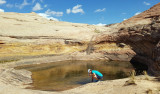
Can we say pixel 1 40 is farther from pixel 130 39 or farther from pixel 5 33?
pixel 130 39

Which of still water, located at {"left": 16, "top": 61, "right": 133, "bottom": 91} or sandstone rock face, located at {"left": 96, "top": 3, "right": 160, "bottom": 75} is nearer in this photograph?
still water, located at {"left": 16, "top": 61, "right": 133, "bottom": 91}

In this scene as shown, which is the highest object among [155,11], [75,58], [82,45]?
[155,11]

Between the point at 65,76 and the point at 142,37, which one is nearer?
the point at 65,76

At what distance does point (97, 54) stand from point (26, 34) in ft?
40.3

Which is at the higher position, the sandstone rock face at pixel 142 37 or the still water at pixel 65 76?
the sandstone rock face at pixel 142 37

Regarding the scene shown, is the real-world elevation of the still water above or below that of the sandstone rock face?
below

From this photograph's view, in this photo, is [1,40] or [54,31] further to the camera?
[54,31]

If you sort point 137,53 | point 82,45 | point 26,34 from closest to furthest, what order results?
point 137,53 → point 26,34 → point 82,45

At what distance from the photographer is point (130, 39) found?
23.8 m

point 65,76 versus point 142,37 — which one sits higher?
point 142,37

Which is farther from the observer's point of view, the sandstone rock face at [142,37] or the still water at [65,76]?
the sandstone rock face at [142,37]

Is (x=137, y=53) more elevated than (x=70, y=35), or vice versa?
(x=70, y=35)

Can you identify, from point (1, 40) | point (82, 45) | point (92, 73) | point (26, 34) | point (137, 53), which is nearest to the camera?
point (92, 73)

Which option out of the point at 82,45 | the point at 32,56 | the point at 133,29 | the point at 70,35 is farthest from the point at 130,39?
the point at 32,56
